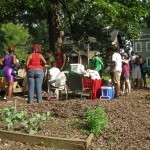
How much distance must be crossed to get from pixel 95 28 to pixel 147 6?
343cm

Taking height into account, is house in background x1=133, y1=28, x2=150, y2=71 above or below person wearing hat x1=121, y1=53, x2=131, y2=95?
above

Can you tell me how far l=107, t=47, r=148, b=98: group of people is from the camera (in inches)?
471

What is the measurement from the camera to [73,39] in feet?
63.9

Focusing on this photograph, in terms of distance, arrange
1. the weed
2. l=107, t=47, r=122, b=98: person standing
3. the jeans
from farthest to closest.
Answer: l=107, t=47, r=122, b=98: person standing
the jeans
the weed

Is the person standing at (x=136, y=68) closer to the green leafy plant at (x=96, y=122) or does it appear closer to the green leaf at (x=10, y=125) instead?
the green leafy plant at (x=96, y=122)

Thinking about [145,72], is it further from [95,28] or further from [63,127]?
[63,127]

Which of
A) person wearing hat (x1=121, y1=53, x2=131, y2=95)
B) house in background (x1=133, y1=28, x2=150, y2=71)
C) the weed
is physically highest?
house in background (x1=133, y1=28, x2=150, y2=71)

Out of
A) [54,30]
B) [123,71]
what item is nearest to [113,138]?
[123,71]

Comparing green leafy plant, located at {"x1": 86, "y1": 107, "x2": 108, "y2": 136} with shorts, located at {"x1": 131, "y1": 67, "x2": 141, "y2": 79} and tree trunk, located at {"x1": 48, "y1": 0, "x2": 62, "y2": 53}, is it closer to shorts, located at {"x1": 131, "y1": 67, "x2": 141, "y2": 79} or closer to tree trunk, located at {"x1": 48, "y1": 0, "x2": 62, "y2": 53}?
tree trunk, located at {"x1": 48, "y1": 0, "x2": 62, "y2": 53}

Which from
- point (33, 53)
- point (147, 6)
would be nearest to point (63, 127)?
point (33, 53)

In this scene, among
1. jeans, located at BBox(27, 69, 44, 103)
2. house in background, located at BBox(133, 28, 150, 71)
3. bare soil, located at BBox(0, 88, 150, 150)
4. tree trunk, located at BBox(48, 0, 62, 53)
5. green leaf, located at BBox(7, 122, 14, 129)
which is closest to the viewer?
bare soil, located at BBox(0, 88, 150, 150)

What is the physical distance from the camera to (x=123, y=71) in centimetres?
1342

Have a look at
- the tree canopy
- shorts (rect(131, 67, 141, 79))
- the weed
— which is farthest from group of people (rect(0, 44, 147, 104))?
the weed

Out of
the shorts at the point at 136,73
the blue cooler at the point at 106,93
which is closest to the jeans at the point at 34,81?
the blue cooler at the point at 106,93
